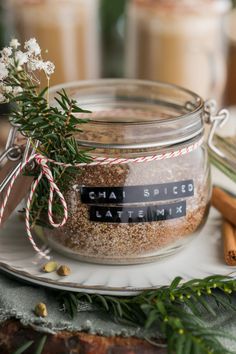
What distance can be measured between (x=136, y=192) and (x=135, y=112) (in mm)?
241

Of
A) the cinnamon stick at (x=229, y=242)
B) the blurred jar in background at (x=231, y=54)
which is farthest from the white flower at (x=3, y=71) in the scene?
the blurred jar in background at (x=231, y=54)

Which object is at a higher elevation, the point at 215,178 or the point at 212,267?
the point at 212,267

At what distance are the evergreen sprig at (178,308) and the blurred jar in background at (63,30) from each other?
116 centimetres

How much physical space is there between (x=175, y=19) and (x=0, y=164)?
99 cm

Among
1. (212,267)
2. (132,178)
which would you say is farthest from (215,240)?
(132,178)

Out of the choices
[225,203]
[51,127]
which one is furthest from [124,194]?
[225,203]

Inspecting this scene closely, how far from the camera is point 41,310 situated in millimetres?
694

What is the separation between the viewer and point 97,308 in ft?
2.34

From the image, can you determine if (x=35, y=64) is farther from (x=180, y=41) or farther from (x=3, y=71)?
(x=180, y=41)

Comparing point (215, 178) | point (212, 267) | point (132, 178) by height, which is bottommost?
point (215, 178)

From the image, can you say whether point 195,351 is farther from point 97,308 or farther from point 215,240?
point 215,240

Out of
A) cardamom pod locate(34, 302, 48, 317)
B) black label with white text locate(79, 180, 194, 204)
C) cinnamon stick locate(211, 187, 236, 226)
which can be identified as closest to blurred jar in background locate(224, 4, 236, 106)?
cinnamon stick locate(211, 187, 236, 226)

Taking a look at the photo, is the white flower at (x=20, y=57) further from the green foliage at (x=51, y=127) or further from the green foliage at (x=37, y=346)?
the green foliage at (x=37, y=346)

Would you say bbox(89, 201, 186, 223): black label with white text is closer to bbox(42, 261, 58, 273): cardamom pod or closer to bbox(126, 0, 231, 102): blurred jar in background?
bbox(42, 261, 58, 273): cardamom pod
